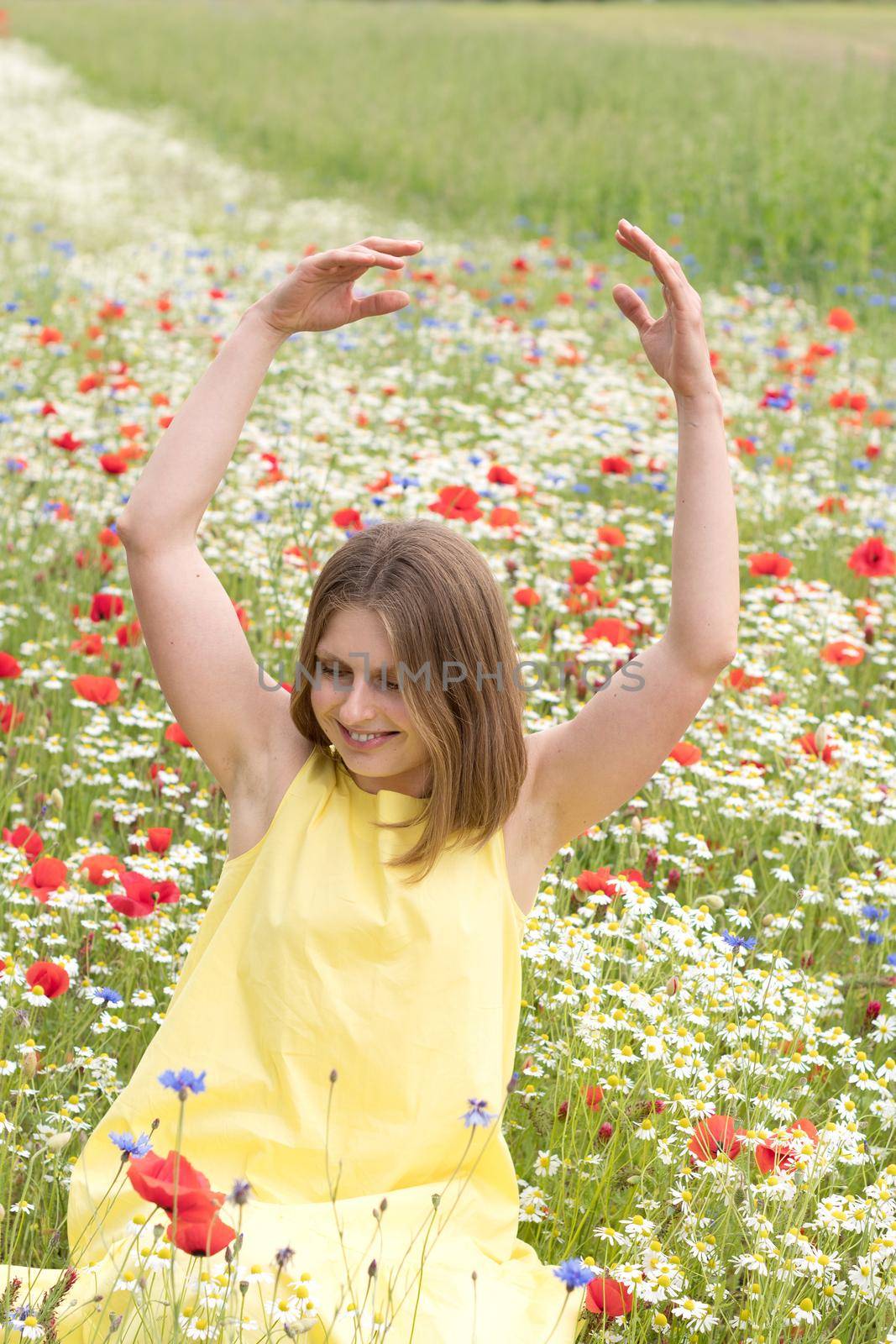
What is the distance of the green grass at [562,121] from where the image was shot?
10188mm

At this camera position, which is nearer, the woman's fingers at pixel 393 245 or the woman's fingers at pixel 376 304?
the woman's fingers at pixel 393 245

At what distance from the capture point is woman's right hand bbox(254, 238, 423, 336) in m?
2.14

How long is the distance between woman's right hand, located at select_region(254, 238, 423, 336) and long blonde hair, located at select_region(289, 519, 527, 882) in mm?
333

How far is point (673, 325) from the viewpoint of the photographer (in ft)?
6.88

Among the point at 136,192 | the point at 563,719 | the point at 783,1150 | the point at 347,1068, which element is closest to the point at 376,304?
the point at 347,1068

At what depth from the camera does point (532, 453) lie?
5.58 meters

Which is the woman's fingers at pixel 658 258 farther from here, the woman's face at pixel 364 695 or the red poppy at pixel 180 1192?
the red poppy at pixel 180 1192

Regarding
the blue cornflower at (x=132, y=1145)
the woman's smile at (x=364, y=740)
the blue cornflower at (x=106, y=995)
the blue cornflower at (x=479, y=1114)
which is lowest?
the blue cornflower at (x=132, y=1145)

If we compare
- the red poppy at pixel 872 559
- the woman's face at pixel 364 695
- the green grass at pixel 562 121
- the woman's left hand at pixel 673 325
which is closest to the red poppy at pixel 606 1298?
the woman's face at pixel 364 695

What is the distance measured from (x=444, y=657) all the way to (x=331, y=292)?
0.56 meters

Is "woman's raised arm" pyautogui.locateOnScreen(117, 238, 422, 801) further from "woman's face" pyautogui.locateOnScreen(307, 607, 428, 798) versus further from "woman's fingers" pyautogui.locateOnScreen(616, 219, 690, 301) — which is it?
"woman's fingers" pyautogui.locateOnScreen(616, 219, 690, 301)

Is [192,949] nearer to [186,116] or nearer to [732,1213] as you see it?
[732,1213]

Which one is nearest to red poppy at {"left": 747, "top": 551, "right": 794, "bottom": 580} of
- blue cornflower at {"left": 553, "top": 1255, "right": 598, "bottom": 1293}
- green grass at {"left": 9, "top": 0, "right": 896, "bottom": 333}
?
blue cornflower at {"left": 553, "top": 1255, "right": 598, "bottom": 1293}

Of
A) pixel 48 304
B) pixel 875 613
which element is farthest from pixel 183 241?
pixel 875 613
